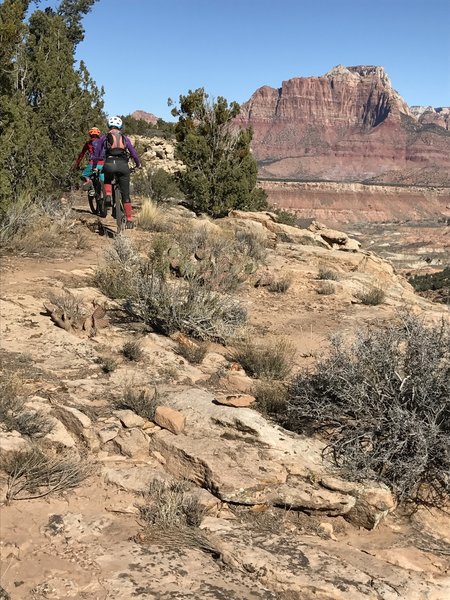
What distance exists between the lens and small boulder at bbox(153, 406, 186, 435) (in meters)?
3.58

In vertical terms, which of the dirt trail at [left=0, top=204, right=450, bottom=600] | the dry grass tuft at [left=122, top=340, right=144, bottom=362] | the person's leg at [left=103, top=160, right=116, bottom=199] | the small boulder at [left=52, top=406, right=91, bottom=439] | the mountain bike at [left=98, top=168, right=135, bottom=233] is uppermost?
the person's leg at [left=103, top=160, right=116, bottom=199]

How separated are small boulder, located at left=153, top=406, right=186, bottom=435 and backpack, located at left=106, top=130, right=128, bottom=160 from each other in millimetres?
5807

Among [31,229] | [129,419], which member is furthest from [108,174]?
[129,419]

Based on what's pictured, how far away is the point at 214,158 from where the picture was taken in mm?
15797

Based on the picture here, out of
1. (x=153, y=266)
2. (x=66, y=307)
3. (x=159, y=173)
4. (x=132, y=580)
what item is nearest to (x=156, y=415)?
(x=132, y=580)

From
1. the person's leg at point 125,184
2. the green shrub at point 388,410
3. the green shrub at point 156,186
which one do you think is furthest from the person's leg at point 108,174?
the green shrub at point 156,186

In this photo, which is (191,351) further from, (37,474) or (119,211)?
(119,211)

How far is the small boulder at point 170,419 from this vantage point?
3582 millimetres

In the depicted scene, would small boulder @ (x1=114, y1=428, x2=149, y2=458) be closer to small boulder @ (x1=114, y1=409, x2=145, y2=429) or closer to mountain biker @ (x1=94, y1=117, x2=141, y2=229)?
small boulder @ (x1=114, y1=409, x2=145, y2=429)

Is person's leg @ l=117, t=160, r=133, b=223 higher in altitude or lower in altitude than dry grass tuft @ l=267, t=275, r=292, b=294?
higher

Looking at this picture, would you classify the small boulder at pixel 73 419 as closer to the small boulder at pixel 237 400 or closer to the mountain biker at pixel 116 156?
the small boulder at pixel 237 400

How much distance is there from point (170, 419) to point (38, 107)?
35.1 feet

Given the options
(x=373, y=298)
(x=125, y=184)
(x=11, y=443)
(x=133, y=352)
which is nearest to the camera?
(x=11, y=443)

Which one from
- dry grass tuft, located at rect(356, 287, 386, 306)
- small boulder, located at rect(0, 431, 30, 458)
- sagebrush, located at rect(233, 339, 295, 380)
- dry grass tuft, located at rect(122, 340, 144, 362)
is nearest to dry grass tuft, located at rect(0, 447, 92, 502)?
small boulder, located at rect(0, 431, 30, 458)
